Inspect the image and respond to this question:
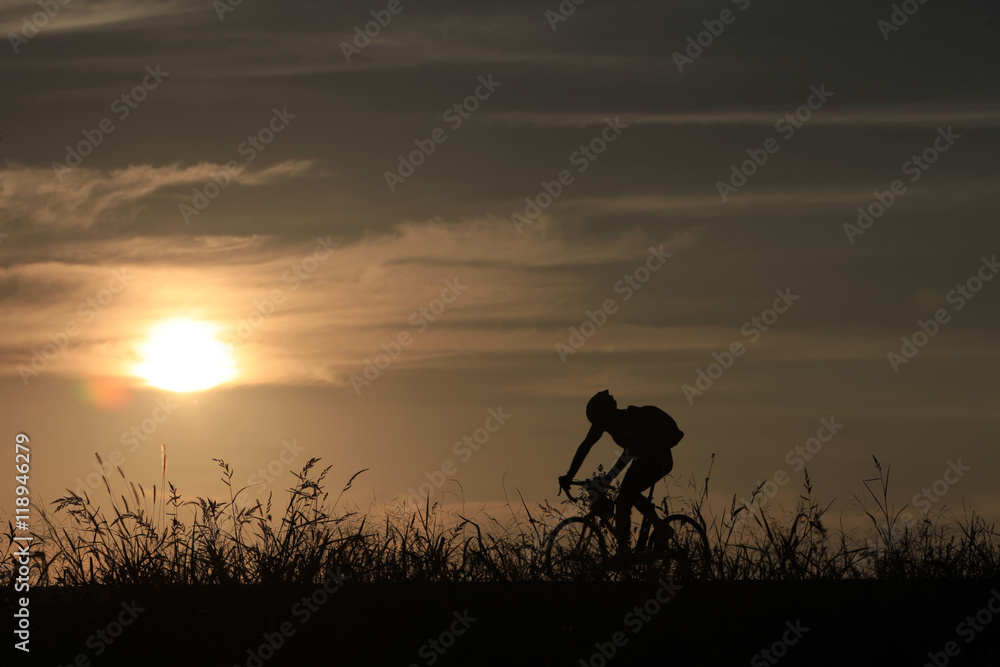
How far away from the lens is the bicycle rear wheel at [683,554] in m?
7.55

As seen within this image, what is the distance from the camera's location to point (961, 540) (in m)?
8.03

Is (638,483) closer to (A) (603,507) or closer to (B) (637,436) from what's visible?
(B) (637,436)

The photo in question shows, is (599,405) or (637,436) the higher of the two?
(599,405)

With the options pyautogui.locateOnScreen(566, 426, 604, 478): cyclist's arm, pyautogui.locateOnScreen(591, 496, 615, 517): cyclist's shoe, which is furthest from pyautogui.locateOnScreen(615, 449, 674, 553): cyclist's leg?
pyautogui.locateOnScreen(566, 426, 604, 478): cyclist's arm

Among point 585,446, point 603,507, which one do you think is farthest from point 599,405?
point 603,507

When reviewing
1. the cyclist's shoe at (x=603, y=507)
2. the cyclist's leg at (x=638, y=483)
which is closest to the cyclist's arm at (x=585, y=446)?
the cyclist's leg at (x=638, y=483)

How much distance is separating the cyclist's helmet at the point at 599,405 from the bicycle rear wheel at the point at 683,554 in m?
3.19

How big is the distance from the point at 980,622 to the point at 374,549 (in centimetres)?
421

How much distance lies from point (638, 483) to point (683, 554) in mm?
3115

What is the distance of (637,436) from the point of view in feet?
36.7

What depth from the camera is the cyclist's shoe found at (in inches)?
362

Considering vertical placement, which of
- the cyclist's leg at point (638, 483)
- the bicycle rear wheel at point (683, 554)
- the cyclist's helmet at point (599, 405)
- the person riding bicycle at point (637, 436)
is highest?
the cyclist's helmet at point (599, 405)

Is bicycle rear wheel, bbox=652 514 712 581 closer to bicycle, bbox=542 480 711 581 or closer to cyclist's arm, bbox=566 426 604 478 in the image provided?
bicycle, bbox=542 480 711 581

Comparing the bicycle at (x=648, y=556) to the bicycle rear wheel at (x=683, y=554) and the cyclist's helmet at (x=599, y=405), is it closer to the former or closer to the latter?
the bicycle rear wheel at (x=683, y=554)
